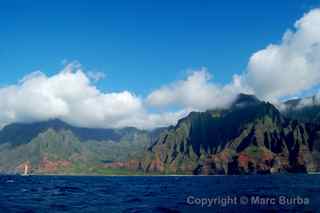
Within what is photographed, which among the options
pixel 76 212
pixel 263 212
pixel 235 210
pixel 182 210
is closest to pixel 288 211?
pixel 263 212

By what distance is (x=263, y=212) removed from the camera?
69000 mm

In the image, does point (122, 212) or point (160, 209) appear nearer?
point (122, 212)

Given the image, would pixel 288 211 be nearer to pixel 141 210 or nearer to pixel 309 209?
pixel 309 209

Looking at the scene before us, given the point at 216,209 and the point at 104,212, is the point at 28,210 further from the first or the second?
the point at 216,209

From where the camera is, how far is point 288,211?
70.3m

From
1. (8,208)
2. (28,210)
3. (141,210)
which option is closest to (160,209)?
(141,210)

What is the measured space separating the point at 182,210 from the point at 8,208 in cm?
3239

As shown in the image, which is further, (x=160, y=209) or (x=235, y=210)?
(x=160, y=209)

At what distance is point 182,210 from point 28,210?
2697cm

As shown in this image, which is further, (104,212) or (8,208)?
(8,208)

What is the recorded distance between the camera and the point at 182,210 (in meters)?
72.4

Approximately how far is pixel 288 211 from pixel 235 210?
9.01 meters

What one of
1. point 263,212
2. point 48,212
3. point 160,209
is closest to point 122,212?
point 160,209

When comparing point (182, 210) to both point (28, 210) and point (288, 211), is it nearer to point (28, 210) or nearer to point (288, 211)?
point (288, 211)
